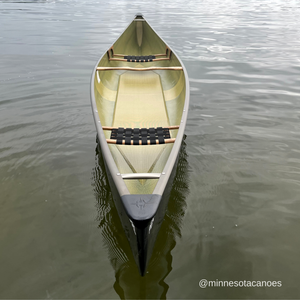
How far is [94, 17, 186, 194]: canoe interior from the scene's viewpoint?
385cm

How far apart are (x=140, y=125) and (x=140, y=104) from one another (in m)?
0.93

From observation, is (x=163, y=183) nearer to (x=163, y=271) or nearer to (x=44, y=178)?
(x=163, y=271)

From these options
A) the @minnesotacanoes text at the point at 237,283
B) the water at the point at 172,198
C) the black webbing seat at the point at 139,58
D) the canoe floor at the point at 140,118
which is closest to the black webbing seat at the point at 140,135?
the canoe floor at the point at 140,118

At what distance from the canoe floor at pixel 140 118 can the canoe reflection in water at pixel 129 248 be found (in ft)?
1.71

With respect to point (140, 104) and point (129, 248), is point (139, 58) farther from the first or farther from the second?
point (129, 248)

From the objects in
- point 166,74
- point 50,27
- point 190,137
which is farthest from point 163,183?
point 50,27

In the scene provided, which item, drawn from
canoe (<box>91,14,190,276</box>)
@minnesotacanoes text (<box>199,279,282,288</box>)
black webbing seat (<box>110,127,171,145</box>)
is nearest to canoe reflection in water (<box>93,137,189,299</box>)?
canoe (<box>91,14,190,276</box>)

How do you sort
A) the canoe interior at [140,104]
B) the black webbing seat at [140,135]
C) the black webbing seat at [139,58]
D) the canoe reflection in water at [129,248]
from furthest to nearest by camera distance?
1. the black webbing seat at [139,58]
2. the black webbing seat at [140,135]
3. the canoe interior at [140,104]
4. the canoe reflection in water at [129,248]

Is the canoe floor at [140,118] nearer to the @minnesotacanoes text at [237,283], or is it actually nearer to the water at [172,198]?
the water at [172,198]

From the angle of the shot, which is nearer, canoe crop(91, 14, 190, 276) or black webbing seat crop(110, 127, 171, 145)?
canoe crop(91, 14, 190, 276)

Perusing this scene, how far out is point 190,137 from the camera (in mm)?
5492

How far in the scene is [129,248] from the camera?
3133mm

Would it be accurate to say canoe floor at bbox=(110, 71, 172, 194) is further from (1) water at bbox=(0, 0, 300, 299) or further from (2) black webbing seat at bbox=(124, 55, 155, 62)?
(2) black webbing seat at bbox=(124, 55, 155, 62)

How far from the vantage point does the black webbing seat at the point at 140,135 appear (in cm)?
404
